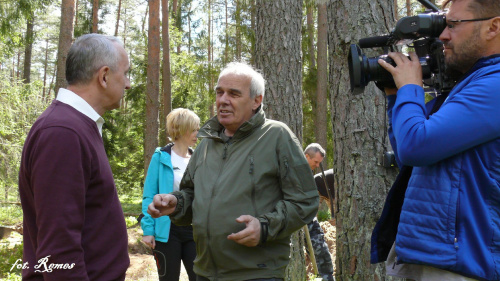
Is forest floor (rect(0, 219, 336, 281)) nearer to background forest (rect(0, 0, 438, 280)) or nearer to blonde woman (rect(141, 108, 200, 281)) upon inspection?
background forest (rect(0, 0, 438, 280))

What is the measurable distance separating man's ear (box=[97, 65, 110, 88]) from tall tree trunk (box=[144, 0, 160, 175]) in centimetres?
1037

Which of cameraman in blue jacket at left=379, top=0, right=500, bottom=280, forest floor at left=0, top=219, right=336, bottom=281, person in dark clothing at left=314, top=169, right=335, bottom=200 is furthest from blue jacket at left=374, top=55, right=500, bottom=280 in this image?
person in dark clothing at left=314, top=169, right=335, bottom=200

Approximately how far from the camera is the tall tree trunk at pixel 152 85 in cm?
1256

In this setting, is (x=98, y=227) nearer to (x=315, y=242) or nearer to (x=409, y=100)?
(x=409, y=100)

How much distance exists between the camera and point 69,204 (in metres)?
1.84

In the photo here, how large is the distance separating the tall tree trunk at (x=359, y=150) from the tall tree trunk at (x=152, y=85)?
9483mm

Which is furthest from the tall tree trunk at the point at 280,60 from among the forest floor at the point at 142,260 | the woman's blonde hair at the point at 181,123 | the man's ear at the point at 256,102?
the forest floor at the point at 142,260

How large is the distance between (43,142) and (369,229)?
7.79 ft

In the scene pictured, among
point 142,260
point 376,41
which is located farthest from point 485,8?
point 142,260

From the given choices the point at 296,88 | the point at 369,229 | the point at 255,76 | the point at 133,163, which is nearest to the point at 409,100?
the point at 255,76

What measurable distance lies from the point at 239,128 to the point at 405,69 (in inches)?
44.7

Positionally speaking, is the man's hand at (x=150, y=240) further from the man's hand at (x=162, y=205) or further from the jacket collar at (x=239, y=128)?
the jacket collar at (x=239, y=128)

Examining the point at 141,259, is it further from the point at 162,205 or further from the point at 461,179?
the point at 461,179

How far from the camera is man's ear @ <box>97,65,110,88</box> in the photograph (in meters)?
2.17
